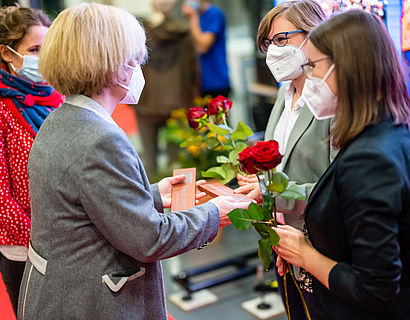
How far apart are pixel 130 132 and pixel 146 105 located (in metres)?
0.69

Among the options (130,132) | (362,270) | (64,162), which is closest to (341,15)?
(362,270)

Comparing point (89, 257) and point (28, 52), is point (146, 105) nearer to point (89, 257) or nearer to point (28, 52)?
point (28, 52)

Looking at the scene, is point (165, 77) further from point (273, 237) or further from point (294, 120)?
point (273, 237)

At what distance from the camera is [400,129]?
4.42 ft

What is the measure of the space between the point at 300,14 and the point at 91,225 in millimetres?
1138

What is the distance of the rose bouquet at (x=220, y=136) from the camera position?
2066mm

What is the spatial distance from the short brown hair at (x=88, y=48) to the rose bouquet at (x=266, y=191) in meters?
0.49

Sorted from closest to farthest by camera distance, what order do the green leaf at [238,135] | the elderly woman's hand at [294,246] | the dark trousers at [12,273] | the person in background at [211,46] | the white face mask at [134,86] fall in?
the elderly woman's hand at [294,246]
the white face mask at [134,86]
the green leaf at [238,135]
the dark trousers at [12,273]
the person in background at [211,46]

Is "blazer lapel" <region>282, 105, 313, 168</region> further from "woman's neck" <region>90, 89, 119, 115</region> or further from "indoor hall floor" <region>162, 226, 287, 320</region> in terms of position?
"indoor hall floor" <region>162, 226, 287, 320</region>

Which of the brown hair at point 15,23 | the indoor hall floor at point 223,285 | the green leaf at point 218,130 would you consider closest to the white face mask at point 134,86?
the green leaf at point 218,130

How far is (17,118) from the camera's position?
7.39 feet

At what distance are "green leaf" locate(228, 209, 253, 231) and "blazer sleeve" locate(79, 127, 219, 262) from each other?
0.17 metres

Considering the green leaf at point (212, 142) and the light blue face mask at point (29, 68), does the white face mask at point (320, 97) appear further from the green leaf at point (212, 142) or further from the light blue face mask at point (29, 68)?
the light blue face mask at point (29, 68)

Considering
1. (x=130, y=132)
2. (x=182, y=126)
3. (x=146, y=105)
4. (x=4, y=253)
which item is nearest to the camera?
(x=4, y=253)
